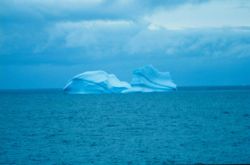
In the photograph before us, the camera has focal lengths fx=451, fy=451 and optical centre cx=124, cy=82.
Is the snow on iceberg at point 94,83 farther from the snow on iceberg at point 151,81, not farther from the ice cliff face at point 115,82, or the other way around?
the snow on iceberg at point 151,81

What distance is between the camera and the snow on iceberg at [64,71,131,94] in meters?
67.5

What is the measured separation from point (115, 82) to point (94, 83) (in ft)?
20.5

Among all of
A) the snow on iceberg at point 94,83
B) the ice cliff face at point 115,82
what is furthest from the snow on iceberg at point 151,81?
the snow on iceberg at point 94,83

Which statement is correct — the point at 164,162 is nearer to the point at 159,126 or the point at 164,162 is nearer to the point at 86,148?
the point at 86,148

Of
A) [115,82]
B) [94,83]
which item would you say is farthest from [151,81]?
[94,83]

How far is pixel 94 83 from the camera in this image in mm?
68812

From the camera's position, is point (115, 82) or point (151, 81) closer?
point (151, 81)

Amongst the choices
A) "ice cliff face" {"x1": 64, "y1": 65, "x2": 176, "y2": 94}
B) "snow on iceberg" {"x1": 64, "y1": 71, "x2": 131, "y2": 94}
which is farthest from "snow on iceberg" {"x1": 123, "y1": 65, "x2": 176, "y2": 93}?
"snow on iceberg" {"x1": 64, "y1": 71, "x2": 131, "y2": 94}

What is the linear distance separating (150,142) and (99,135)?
4484mm

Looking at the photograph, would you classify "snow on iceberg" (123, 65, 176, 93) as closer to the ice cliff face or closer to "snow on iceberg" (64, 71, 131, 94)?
the ice cliff face

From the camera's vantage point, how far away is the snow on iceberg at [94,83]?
6750 centimetres

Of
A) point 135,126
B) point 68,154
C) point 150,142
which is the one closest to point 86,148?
point 68,154

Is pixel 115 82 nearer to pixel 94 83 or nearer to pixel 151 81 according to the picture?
pixel 151 81

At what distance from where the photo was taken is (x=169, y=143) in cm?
2194
